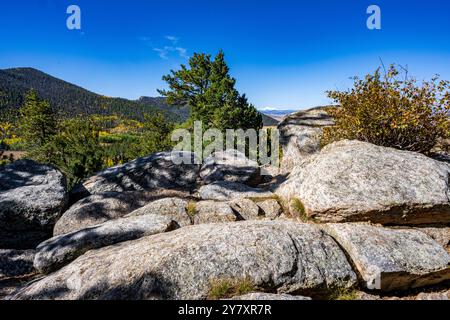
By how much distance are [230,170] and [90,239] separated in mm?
8826

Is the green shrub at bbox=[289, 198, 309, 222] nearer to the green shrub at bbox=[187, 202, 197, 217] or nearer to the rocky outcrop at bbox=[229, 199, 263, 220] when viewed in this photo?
the rocky outcrop at bbox=[229, 199, 263, 220]

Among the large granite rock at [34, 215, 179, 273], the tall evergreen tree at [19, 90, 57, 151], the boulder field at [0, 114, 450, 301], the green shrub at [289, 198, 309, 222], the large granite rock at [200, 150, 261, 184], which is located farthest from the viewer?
the tall evergreen tree at [19, 90, 57, 151]

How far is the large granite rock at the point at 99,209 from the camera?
9805mm

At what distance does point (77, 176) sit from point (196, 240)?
2428 centimetres

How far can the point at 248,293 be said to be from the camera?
16.9 ft

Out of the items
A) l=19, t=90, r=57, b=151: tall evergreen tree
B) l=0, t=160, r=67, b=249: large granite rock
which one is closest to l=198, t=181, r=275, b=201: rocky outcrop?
l=0, t=160, r=67, b=249: large granite rock

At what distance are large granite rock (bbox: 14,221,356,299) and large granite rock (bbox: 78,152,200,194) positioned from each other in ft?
29.6

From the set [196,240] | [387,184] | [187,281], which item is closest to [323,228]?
[387,184]

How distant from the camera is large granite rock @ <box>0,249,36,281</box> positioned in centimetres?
822

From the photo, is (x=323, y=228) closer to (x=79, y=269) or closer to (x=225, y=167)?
(x=79, y=269)

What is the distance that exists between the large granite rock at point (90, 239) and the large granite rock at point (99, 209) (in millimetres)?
1557

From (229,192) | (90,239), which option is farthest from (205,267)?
(229,192)

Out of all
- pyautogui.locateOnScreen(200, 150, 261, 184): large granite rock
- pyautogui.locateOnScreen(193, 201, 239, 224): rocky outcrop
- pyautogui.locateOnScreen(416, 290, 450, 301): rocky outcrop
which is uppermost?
pyautogui.locateOnScreen(200, 150, 261, 184): large granite rock

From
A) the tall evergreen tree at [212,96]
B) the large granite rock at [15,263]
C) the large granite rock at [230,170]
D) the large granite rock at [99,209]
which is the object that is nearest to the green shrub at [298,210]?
the large granite rock at [230,170]
